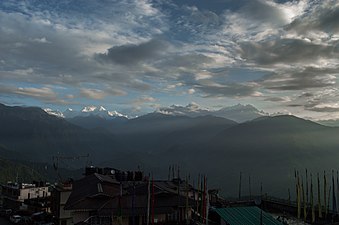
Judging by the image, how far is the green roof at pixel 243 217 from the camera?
161ft

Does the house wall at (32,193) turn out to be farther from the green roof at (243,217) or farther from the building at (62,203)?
the green roof at (243,217)

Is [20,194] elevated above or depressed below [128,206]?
below

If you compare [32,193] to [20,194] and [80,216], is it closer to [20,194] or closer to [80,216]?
[20,194]

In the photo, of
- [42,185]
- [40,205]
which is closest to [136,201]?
[40,205]

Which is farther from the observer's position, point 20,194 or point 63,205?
point 20,194

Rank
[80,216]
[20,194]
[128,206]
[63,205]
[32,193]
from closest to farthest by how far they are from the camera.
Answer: [128,206] < [80,216] < [63,205] < [20,194] < [32,193]

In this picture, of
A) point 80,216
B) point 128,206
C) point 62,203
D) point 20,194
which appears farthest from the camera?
point 20,194

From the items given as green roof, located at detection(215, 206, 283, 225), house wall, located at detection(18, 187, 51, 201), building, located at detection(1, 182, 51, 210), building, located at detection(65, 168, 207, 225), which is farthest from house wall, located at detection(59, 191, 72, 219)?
house wall, located at detection(18, 187, 51, 201)

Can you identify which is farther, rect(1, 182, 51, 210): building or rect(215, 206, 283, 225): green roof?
rect(1, 182, 51, 210): building

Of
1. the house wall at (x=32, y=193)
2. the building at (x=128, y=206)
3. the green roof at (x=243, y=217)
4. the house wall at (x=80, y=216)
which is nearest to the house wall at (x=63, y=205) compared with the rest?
the building at (x=128, y=206)

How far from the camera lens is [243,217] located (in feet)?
165

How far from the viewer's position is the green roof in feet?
161

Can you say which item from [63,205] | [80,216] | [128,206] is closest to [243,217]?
[128,206]

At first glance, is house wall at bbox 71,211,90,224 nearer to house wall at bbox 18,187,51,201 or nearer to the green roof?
the green roof
